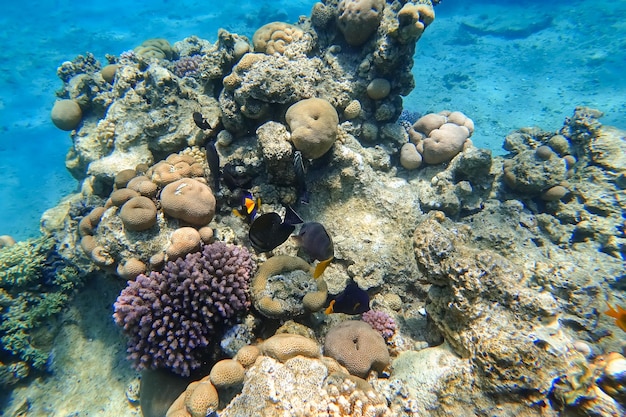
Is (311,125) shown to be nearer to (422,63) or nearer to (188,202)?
(188,202)

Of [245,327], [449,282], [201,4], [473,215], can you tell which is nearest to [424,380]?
[449,282]

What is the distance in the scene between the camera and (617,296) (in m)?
4.22

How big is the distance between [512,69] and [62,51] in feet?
113

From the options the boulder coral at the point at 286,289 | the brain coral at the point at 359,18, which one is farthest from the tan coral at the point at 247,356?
the brain coral at the point at 359,18

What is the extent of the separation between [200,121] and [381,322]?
12.7 ft

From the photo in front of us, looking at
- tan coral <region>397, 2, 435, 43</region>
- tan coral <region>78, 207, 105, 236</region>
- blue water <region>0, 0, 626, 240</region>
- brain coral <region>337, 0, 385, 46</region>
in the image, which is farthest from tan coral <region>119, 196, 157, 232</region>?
blue water <region>0, 0, 626, 240</region>

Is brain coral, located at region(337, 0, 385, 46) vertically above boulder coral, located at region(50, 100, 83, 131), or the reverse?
brain coral, located at region(337, 0, 385, 46)

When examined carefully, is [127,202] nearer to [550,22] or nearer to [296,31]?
[296,31]

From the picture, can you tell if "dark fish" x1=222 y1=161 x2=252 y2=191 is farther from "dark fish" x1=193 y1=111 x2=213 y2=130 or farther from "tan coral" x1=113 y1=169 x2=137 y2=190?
"tan coral" x1=113 y1=169 x2=137 y2=190

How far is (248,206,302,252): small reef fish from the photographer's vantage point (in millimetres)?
2875

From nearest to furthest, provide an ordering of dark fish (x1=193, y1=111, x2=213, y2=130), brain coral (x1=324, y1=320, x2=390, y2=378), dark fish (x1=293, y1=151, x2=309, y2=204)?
brain coral (x1=324, y1=320, x2=390, y2=378)
dark fish (x1=293, y1=151, x2=309, y2=204)
dark fish (x1=193, y1=111, x2=213, y2=130)

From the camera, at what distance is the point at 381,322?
3789 mm

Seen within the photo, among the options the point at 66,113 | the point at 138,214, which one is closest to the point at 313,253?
the point at 138,214

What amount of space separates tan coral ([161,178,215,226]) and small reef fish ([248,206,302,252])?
43.7 inches
